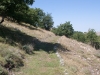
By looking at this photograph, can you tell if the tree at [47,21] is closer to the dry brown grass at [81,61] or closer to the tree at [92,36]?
the tree at [92,36]

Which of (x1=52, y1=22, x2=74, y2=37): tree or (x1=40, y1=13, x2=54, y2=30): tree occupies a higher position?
(x1=40, y1=13, x2=54, y2=30): tree

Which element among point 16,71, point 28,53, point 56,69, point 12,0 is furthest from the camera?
point 12,0

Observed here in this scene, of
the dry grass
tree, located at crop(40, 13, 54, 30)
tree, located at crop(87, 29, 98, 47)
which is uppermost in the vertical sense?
→ tree, located at crop(40, 13, 54, 30)

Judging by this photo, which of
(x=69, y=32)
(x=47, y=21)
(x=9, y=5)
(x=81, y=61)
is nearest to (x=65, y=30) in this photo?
(x=69, y=32)

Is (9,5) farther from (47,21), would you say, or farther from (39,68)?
(47,21)

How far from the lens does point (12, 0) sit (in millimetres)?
21469

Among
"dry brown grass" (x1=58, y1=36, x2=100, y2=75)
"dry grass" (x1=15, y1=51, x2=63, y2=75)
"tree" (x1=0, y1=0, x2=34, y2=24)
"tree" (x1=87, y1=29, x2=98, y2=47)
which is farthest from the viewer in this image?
"tree" (x1=87, y1=29, x2=98, y2=47)

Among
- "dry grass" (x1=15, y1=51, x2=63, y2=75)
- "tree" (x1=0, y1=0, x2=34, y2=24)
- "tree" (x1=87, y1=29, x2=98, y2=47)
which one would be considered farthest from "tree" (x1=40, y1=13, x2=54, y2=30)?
"dry grass" (x1=15, y1=51, x2=63, y2=75)

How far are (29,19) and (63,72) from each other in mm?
41033

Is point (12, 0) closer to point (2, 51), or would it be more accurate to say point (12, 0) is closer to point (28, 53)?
point (28, 53)

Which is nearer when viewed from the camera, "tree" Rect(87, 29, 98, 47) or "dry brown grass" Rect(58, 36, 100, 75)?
"dry brown grass" Rect(58, 36, 100, 75)

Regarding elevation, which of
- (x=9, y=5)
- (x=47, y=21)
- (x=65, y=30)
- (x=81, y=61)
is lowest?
(x=81, y=61)

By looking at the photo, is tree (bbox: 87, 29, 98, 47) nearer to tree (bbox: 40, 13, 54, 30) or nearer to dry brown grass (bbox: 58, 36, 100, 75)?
tree (bbox: 40, 13, 54, 30)

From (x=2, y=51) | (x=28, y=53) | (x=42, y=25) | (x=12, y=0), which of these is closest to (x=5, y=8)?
(x=12, y=0)
